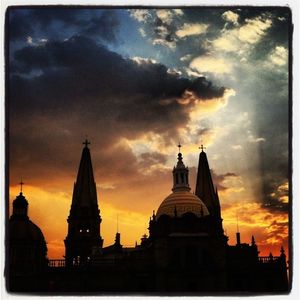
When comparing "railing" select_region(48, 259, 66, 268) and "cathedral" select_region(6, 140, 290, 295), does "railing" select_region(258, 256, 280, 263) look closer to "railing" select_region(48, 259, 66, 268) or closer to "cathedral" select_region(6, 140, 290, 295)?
"cathedral" select_region(6, 140, 290, 295)

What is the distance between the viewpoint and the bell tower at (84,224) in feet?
87.4

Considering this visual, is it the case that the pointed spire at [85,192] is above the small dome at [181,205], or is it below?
above

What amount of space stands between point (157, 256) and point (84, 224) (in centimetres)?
732

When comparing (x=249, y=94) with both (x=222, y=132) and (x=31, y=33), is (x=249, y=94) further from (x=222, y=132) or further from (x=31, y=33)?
(x=31, y=33)

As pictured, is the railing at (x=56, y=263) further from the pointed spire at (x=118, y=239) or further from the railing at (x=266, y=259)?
the railing at (x=266, y=259)

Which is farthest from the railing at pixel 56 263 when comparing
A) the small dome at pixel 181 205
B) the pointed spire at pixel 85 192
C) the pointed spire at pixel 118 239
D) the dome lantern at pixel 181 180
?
the pointed spire at pixel 85 192

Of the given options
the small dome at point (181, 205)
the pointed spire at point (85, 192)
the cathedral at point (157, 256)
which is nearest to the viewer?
the cathedral at point (157, 256)

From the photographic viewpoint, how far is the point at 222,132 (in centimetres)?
1502

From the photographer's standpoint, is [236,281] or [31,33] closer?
[31,33]

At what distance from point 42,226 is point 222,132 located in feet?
18.3

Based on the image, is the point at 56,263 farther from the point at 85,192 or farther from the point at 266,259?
the point at 85,192

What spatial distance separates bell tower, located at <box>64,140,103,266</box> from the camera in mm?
26641

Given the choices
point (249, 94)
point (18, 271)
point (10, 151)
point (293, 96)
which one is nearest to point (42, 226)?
point (18, 271)

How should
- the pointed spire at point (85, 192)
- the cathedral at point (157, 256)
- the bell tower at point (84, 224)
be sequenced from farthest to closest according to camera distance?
the bell tower at point (84, 224) → the pointed spire at point (85, 192) → the cathedral at point (157, 256)
